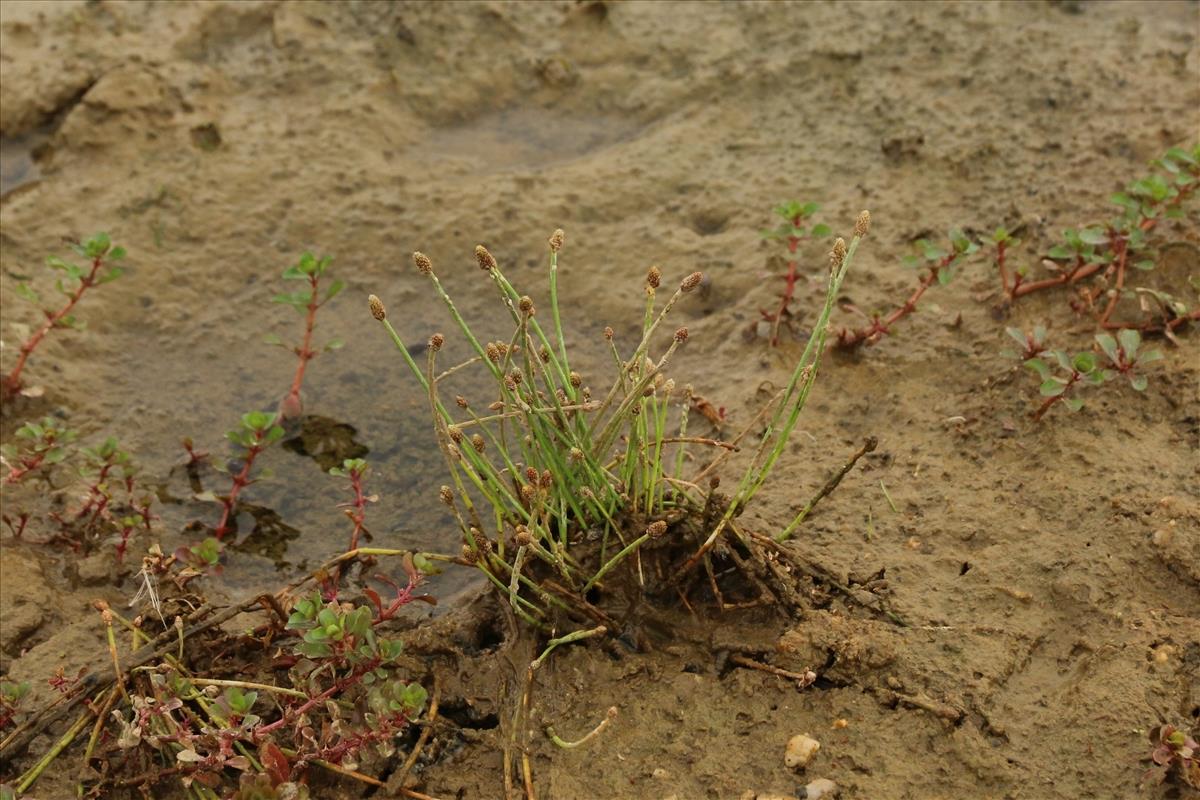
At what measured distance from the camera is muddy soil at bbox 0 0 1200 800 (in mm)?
2527

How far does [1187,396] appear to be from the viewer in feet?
10.2

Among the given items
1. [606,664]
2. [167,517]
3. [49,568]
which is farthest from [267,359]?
[606,664]

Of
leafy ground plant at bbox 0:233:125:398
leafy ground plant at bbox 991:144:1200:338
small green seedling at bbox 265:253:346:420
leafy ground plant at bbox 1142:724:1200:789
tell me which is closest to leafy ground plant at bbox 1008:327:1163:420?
leafy ground plant at bbox 991:144:1200:338

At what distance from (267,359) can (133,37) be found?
5.91 ft

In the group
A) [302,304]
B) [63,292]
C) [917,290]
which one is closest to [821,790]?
[917,290]

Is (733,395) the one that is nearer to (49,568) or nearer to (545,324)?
(545,324)

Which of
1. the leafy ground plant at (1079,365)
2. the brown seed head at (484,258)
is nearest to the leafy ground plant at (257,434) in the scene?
the brown seed head at (484,258)

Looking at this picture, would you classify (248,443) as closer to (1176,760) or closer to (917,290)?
(917,290)

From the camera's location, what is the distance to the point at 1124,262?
11.1 ft

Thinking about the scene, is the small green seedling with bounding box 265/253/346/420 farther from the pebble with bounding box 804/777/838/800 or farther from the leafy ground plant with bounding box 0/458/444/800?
the pebble with bounding box 804/777/838/800

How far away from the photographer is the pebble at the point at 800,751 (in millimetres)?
2414

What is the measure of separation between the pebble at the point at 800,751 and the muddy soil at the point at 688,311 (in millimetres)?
29

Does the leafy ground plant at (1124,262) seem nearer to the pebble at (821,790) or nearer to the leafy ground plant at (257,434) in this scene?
the pebble at (821,790)

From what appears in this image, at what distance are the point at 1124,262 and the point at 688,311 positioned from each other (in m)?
1.25
